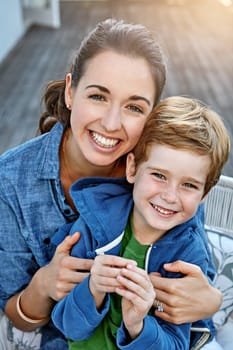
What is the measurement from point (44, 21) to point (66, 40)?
87 centimetres

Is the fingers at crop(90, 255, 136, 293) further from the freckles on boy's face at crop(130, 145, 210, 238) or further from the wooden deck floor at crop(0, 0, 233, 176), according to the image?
the wooden deck floor at crop(0, 0, 233, 176)

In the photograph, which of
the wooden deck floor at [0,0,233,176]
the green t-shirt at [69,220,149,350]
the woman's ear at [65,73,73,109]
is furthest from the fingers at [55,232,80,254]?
the wooden deck floor at [0,0,233,176]

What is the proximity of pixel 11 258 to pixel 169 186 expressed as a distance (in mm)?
410

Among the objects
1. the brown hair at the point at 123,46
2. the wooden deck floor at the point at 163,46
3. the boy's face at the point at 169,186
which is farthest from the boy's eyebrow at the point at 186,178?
the wooden deck floor at the point at 163,46

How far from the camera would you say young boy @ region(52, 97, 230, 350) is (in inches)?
32.8

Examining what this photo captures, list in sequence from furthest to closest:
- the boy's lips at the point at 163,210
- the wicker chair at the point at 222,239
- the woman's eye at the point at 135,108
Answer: the wicker chair at the point at 222,239 < the woman's eye at the point at 135,108 < the boy's lips at the point at 163,210

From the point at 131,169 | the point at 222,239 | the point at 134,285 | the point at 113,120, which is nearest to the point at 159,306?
the point at 134,285

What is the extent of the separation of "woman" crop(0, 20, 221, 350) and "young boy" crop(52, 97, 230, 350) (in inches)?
1.6

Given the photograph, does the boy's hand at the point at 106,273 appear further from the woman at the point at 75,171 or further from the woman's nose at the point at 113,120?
the woman's nose at the point at 113,120

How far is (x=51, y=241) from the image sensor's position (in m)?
1.09

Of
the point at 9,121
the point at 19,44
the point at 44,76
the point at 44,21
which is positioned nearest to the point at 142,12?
the point at 44,21

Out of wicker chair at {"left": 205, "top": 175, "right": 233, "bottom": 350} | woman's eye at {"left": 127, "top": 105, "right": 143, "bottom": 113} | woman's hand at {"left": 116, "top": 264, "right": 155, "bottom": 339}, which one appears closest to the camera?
woman's hand at {"left": 116, "top": 264, "right": 155, "bottom": 339}

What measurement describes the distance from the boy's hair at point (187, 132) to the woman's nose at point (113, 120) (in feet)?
0.18

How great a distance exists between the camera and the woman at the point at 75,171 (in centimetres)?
96
